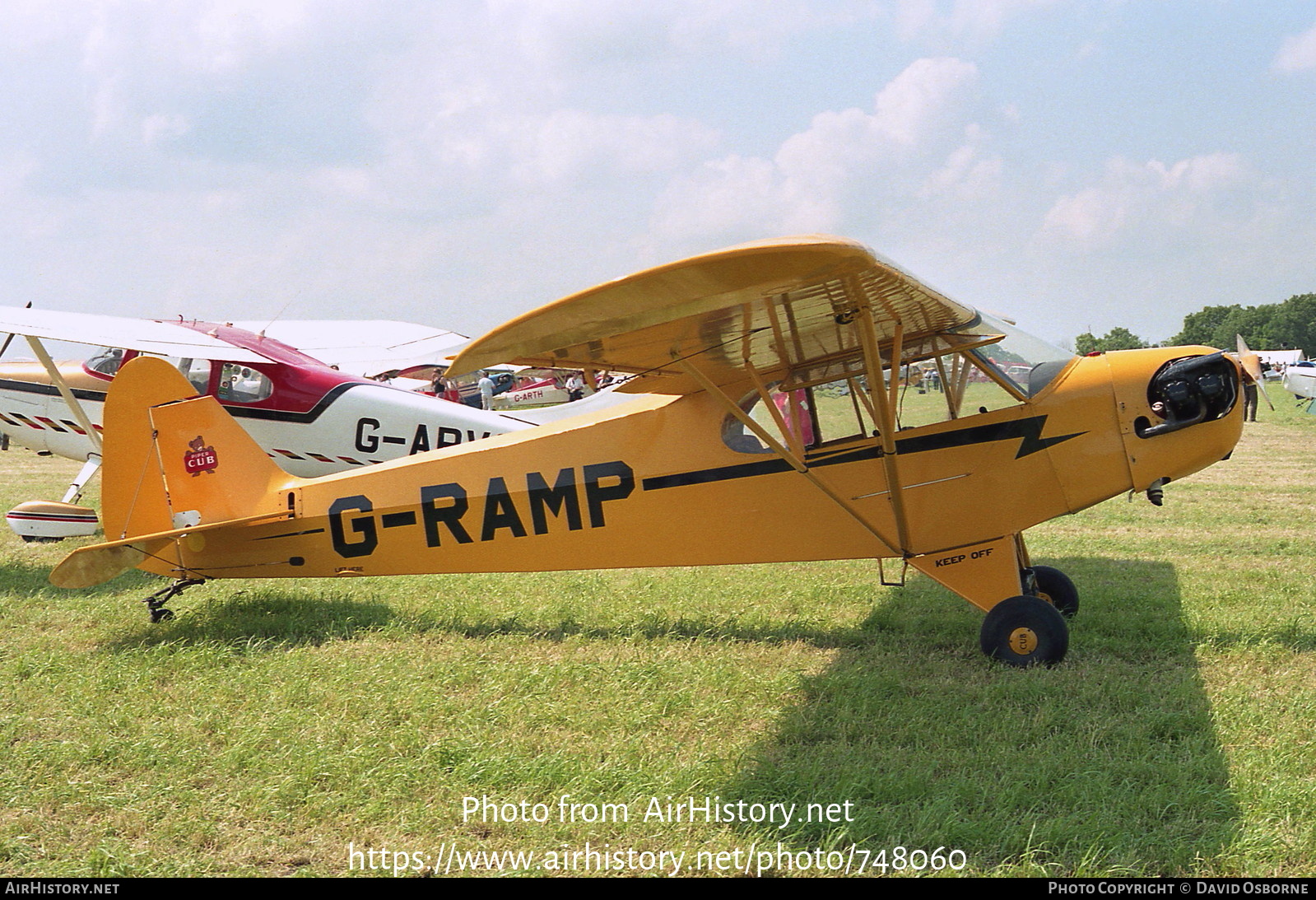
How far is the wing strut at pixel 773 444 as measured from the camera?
452 centimetres

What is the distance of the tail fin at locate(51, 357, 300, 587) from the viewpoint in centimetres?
608

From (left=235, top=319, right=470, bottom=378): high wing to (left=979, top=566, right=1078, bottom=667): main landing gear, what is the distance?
11208 millimetres

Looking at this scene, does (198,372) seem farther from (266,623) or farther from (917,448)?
(917,448)

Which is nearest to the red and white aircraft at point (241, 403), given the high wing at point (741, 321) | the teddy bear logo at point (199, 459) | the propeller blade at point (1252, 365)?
the teddy bear logo at point (199, 459)

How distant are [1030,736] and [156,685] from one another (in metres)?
4.45

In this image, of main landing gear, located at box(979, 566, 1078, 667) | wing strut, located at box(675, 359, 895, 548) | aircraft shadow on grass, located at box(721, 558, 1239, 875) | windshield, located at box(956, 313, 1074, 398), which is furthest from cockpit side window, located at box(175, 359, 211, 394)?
main landing gear, located at box(979, 566, 1078, 667)

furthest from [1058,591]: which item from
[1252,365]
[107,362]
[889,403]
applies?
[107,362]

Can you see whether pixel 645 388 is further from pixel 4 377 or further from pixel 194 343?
pixel 4 377

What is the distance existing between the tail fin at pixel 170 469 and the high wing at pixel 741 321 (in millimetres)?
2844

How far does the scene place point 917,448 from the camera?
17.2 ft

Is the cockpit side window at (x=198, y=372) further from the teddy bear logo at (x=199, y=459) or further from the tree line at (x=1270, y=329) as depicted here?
the tree line at (x=1270, y=329)

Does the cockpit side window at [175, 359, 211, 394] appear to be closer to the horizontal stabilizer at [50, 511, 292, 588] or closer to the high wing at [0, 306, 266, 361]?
the high wing at [0, 306, 266, 361]

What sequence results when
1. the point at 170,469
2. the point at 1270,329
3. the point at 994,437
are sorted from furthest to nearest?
the point at 1270,329 < the point at 170,469 < the point at 994,437

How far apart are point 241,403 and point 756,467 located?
19.1ft
